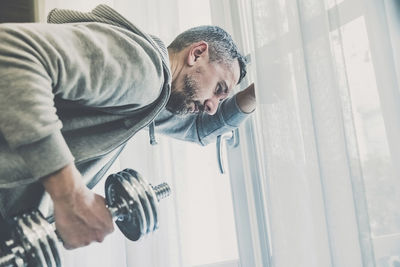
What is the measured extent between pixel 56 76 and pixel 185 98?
454mm

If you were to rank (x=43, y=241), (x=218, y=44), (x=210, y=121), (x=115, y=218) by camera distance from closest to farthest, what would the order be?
(x=43, y=241)
(x=115, y=218)
(x=218, y=44)
(x=210, y=121)

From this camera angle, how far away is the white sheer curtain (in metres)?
0.56

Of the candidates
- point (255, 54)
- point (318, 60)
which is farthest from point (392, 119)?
point (255, 54)

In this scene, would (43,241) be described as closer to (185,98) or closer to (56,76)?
(56,76)

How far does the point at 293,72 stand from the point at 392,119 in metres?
0.21

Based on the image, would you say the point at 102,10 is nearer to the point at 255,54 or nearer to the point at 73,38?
the point at 73,38

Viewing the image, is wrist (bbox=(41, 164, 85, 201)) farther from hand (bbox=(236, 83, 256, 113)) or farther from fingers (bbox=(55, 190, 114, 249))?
hand (bbox=(236, 83, 256, 113))

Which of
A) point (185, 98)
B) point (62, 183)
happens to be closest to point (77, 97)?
point (62, 183)

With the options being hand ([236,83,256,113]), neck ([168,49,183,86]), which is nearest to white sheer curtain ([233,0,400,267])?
hand ([236,83,256,113])

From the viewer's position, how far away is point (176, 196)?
1.27 m

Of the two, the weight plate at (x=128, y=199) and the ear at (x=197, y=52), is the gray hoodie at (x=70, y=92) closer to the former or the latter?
the weight plate at (x=128, y=199)

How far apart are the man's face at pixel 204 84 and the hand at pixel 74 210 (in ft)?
1.48

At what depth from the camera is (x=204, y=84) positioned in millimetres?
998

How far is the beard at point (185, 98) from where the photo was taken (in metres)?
1.00
